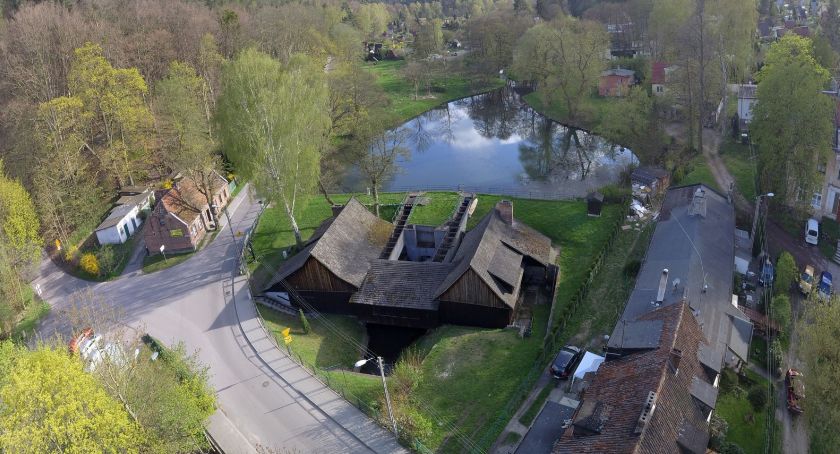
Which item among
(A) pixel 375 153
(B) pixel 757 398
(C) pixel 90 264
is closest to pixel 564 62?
(A) pixel 375 153

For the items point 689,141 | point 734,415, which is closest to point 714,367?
point 734,415

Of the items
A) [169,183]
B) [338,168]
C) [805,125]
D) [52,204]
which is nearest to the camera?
[805,125]

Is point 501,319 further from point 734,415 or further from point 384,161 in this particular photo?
point 384,161

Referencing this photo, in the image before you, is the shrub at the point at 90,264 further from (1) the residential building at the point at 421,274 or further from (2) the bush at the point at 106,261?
(1) the residential building at the point at 421,274

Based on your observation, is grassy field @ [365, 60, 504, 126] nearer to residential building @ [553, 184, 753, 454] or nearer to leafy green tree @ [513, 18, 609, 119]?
leafy green tree @ [513, 18, 609, 119]

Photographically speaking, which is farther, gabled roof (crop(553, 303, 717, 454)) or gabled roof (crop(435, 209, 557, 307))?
gabled roof (crop(435, 209, 557, 307))

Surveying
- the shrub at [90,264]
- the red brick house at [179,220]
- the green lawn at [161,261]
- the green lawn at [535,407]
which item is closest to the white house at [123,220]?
the red brick house at [179,220]

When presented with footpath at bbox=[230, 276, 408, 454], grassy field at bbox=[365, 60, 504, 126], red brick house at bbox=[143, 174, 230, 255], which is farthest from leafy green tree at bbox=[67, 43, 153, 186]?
grassy field at bbox=[365, 60, 504, 126]
